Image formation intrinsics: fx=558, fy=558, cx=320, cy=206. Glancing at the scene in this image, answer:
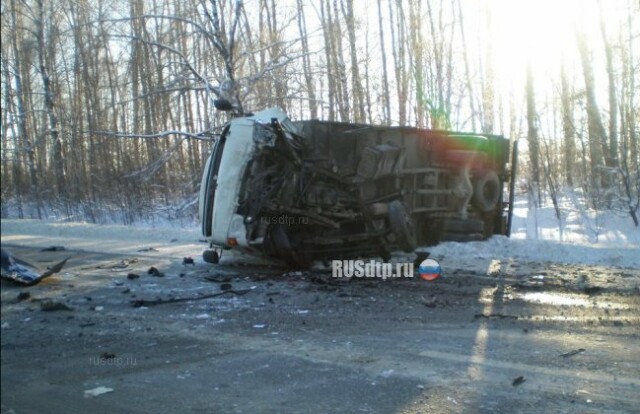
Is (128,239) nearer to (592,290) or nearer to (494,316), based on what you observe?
(494,316)

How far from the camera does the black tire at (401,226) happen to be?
25.5ft

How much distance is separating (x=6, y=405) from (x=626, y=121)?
16412 millimetres

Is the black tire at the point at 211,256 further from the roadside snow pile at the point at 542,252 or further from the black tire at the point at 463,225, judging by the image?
the black tire at the point at 463,225

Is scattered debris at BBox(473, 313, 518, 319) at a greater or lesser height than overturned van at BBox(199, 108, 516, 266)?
lesser

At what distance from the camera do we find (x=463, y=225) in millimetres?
9078

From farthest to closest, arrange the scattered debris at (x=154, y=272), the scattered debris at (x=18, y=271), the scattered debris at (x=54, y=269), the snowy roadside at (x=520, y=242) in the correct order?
the snowy roadside at (x=520, y=242), the scattered debris at (x=154, y=272), the scattered debris at (x=54, y=269), the scattered debris at (x=18, y=271)

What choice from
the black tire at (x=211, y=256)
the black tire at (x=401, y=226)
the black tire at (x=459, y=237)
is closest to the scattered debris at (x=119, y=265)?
the black tire at (x=211, y=256)

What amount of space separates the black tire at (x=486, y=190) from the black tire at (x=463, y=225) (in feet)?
1.22

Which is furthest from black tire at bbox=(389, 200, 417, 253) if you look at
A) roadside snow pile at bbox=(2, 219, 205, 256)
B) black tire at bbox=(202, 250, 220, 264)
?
roadside snow pile at bbox=(2, 219, 205, 256)

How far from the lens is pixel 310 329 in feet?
16.1

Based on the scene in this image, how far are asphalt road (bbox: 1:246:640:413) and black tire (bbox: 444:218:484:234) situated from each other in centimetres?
220

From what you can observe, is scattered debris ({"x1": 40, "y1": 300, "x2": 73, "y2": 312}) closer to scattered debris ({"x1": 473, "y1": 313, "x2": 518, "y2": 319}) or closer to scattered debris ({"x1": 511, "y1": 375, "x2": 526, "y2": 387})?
scattered debris ({"x1": 511, "y1": 375, "x2": 526, "y2": 387})

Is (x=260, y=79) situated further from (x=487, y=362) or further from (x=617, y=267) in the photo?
(x=487, y=362)

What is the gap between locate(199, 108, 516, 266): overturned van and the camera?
7090mm
